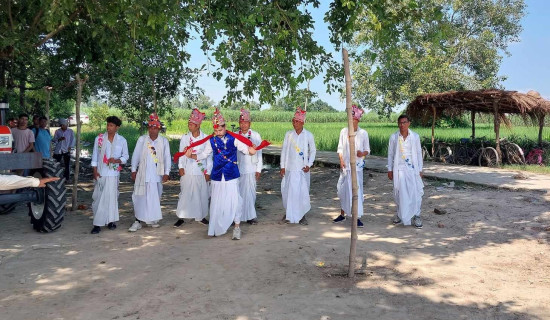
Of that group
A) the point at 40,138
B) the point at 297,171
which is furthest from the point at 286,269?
the point at 40,138

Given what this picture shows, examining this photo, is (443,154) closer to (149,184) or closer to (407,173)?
(407,173)

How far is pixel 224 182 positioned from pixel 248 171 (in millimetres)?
1244

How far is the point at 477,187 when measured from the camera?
11.5 metres

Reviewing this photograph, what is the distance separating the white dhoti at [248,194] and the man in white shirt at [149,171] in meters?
1.30

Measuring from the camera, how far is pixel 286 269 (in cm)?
570

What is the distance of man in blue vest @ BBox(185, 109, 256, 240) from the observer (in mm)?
7191

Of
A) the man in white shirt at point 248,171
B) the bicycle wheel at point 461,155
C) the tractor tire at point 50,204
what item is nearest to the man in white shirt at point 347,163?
the man in white shirt at point 248,171

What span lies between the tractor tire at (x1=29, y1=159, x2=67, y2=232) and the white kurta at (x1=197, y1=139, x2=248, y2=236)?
228 cm

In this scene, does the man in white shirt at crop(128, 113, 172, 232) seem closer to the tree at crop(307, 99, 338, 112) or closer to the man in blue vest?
the man in blue vest

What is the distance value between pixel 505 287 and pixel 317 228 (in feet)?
10.5

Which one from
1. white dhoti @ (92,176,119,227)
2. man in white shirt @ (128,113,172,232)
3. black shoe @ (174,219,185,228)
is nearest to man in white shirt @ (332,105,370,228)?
black shoe @ (174,219,185,228)

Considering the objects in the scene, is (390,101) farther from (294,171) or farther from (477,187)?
(294,171)

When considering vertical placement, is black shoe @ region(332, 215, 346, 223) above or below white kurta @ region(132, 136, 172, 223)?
below

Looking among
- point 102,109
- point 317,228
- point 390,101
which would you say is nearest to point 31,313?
point 317,228
